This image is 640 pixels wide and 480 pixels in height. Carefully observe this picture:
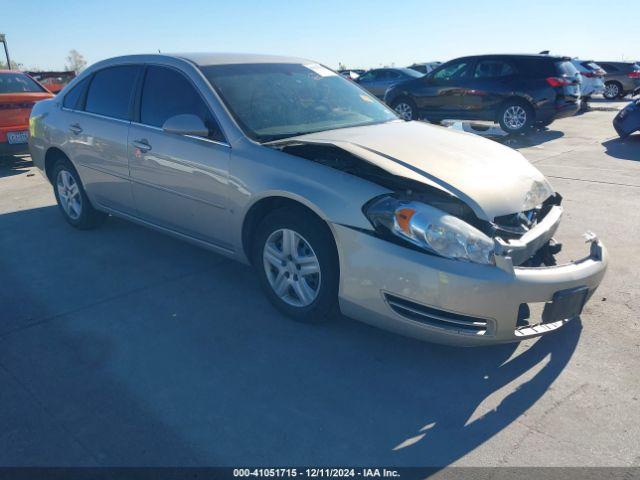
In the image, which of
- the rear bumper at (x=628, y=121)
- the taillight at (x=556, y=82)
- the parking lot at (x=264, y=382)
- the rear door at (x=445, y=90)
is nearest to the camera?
the parking lot at (x=264, y=382)

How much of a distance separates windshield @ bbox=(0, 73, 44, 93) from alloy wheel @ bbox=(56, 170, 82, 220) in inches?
194

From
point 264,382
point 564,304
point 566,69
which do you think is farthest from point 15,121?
point 566,69

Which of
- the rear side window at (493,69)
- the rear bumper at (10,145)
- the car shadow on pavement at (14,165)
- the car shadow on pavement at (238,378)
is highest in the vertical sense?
the rear side window at (493,69)

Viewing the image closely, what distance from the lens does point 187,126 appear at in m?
3.68

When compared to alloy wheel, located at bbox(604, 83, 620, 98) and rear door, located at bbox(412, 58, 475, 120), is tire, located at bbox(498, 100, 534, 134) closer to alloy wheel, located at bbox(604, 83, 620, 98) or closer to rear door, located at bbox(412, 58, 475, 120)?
rear door, located at bbox(412, 58, 475, 120)

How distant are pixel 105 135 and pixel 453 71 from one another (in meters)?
9.41

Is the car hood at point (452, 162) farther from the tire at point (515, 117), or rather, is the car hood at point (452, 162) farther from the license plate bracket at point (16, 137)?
the tire at point (515, 117)

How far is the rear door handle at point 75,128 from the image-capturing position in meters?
4.96

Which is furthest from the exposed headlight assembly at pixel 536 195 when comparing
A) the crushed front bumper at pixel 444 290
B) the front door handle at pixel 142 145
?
the front door handle at pixel 142 145

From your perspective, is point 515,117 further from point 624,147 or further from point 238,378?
point 238,378

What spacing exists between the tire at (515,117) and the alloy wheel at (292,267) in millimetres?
9388

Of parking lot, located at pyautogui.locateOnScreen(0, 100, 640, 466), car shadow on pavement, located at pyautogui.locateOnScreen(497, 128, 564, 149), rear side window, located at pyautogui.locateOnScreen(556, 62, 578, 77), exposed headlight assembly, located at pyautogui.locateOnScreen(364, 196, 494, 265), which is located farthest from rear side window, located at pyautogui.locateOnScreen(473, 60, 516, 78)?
exposed headlight assembly, located at pyautogui.locateOnScreen(364, 196, 494, 265)

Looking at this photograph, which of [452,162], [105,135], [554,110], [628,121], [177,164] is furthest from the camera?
[554,110]

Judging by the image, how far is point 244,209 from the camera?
359cm
